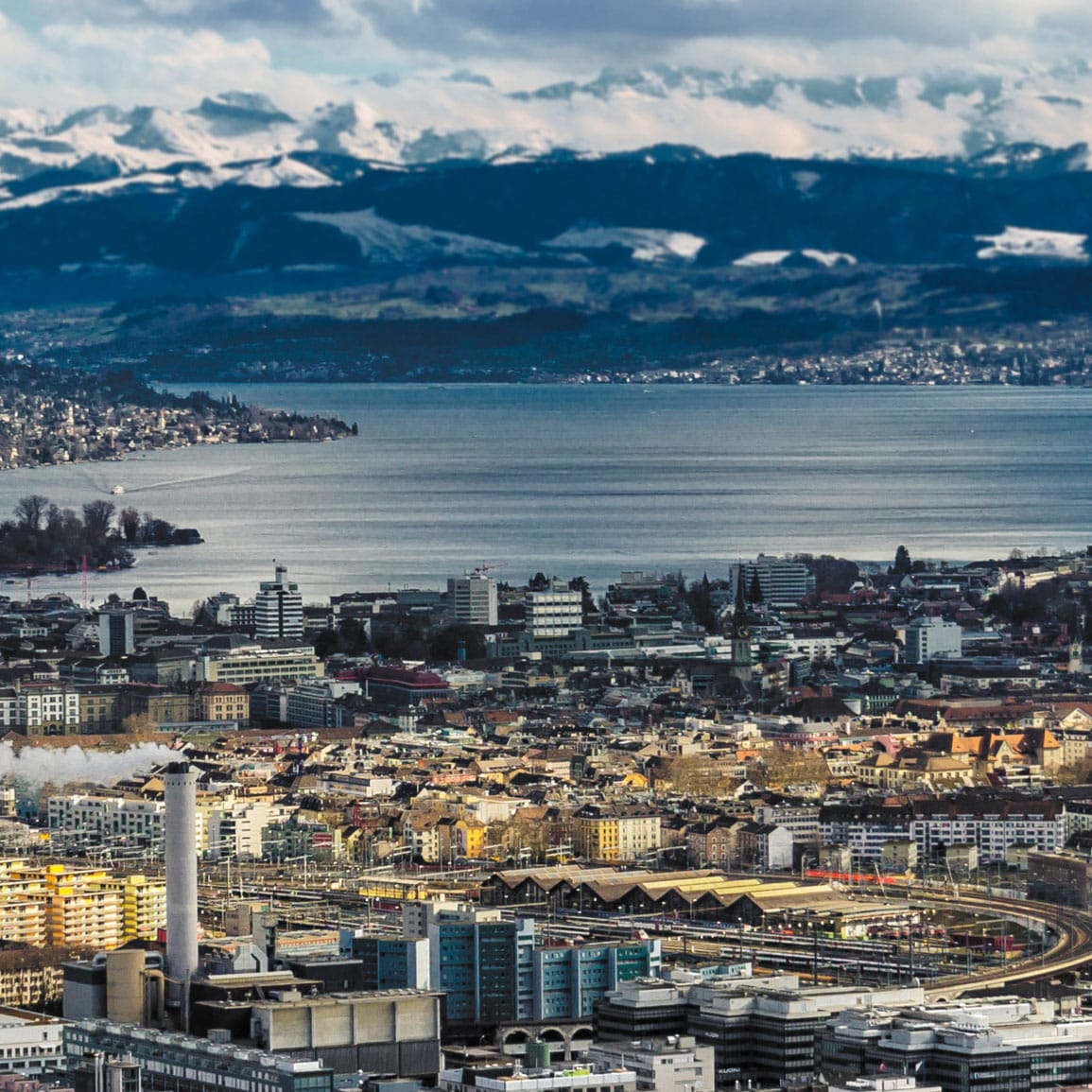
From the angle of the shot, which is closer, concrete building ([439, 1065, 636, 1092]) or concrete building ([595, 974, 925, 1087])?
concrete building ([439, 1065, 636, 1092])

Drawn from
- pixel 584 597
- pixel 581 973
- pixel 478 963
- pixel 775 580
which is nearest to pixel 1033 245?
pixel 775 580

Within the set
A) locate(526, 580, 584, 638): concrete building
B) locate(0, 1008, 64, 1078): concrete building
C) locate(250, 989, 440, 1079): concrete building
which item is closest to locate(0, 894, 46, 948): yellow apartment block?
locate(0, 1008, 64, 1078): concrete building

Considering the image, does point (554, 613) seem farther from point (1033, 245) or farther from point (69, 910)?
point (1033, 245)

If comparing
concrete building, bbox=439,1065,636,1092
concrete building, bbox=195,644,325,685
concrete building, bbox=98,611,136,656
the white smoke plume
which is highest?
concrete building, bbox=98,611,136,656

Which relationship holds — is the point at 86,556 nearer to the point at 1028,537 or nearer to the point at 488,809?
the point at 1028,537

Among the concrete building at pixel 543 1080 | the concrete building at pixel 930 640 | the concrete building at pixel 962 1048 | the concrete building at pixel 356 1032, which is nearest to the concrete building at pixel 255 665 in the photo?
the concrete building at pixel 930 640

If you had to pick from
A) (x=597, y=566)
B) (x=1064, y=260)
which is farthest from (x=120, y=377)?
(x=597, y=566)

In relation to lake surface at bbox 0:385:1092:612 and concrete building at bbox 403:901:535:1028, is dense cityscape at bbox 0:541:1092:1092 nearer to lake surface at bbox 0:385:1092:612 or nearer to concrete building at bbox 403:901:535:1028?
concrete building at bbox 403:901:535:1028
